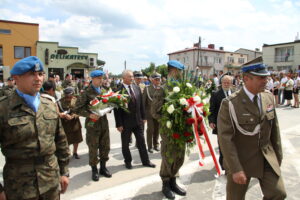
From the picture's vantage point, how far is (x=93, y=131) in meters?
4.46

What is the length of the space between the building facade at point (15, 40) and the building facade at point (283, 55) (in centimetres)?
3835

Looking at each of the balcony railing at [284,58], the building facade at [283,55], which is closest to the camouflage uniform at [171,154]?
the building facade at [283,55]

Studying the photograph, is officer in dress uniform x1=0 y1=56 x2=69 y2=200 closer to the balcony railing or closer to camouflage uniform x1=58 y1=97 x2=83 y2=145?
camouflage uniform x1=58 y1=97 x2=83 y2=145

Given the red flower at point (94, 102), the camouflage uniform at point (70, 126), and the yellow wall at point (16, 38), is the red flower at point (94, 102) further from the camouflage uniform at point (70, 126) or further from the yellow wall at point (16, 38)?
the yellow wall at point (16, 38)

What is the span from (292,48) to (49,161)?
1845 inches

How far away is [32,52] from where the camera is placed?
99.7 feet

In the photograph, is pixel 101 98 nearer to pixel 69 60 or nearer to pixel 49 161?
pixel 49 161

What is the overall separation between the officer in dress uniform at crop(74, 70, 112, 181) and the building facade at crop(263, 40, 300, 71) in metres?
43.6

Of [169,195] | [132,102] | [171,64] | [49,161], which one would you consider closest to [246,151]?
[169,195]

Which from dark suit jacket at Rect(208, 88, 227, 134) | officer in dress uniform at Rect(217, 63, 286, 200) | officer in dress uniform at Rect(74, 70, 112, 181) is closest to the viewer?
officer in dress uniform at Rect(217, 63, 286, 200)

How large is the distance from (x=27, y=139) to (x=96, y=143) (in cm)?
246

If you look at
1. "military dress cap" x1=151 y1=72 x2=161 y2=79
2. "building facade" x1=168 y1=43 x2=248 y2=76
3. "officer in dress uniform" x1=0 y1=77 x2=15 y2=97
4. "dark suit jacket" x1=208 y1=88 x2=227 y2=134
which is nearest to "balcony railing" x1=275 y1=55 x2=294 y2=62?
"building facade" x1=168 y1=43 x2=248 y2=76

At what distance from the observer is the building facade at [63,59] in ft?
98.8

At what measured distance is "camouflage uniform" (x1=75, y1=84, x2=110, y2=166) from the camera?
4445 mm
